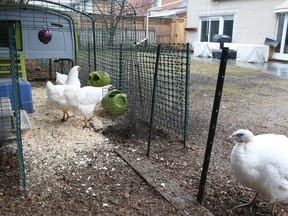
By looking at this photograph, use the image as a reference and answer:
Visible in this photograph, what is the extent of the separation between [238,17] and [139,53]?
1327 cm

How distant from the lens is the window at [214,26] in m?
16.3

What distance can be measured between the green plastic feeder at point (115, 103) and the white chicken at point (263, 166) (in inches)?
86.3

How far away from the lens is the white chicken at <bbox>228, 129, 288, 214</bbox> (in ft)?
6.41

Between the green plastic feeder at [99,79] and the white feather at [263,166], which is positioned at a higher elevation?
the green plastic feeder at [99,79]

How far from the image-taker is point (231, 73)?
9195 mm

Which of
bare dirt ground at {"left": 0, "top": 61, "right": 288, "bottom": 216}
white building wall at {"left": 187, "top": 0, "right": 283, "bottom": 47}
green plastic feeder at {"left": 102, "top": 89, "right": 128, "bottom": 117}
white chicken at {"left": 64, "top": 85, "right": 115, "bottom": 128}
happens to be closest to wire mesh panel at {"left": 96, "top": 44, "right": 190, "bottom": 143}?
green plastic feeder at {"left": 102, "top": 89, "right": 128, "bottom": 117}

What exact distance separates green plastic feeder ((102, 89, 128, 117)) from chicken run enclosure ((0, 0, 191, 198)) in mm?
100

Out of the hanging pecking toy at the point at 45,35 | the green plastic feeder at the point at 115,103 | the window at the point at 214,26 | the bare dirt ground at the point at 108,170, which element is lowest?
the bare dirt ground at the point at 108,170

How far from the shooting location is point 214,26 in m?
17.1

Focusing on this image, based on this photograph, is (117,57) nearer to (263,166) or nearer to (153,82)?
(153,82)

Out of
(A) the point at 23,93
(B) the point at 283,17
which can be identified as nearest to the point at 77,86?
(A) the point at 23,93

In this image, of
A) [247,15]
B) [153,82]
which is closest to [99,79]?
[153,82]

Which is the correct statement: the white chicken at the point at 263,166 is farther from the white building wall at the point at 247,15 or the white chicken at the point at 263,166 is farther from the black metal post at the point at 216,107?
the white building wall at the point at 247,15

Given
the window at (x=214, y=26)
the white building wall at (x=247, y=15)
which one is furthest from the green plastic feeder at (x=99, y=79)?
the window at (x=214, y=26)
